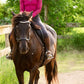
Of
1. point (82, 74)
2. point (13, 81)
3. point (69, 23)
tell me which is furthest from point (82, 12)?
point (13, 81)

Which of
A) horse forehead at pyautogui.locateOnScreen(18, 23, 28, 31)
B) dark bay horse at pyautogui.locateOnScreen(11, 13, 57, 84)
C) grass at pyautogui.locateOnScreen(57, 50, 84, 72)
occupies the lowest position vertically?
grass at pyautogui.locateOnScreen(57, 50, 84, 72)

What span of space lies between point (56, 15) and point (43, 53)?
8.73 m

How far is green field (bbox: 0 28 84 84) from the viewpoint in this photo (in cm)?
685

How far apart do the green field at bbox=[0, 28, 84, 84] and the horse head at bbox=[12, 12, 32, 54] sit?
2.09 metres

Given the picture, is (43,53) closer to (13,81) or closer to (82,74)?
(13,81)

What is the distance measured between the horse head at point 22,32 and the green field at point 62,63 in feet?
6.84

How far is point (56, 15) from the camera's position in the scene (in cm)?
1414

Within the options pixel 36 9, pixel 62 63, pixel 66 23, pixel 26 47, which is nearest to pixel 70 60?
pixel 62 63

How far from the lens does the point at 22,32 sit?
4738mm

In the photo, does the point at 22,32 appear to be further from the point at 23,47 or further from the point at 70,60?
the point at 70,60

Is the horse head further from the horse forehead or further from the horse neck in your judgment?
the horse neck

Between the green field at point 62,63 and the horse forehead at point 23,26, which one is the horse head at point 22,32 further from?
the green field at point 62,63

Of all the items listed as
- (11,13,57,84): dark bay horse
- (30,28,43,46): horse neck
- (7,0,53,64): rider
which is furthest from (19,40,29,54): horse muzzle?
(7,0,53,64): rider

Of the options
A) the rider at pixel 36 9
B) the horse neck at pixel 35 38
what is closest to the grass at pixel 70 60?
the rider at pixel 36 9
